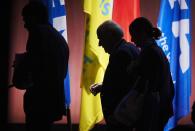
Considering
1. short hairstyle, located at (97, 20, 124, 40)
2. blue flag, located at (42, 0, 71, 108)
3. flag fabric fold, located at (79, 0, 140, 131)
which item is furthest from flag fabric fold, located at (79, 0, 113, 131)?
short hairstyle, located at (97, 20, 124, 40)

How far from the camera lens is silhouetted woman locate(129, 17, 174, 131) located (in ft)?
9.79

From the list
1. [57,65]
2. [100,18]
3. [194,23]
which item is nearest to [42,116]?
[57,65]

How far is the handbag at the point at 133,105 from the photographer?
118 inches

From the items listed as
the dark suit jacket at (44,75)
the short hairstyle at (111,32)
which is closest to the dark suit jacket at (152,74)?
the short hairstyle at (111,32)

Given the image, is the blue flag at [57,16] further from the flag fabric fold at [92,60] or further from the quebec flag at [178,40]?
the quebec flag at [178,40]

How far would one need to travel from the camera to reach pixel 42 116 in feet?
10.6

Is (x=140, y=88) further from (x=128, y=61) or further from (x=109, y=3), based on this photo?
(x=109, y=3)

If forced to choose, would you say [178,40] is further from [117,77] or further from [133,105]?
[133,105]

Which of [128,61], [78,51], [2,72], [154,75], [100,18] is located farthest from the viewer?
[78,51]

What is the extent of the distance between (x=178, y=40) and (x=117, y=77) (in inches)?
78.6

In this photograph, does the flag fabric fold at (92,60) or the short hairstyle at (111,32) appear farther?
the flag fabric fold at (92,60)

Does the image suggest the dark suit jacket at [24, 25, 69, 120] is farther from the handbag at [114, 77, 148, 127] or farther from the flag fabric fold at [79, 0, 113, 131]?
the flag fabric fold at [79, 0, 113, 131]

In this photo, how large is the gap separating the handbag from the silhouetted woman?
3 cm

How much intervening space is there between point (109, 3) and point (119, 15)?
211 millimetres
